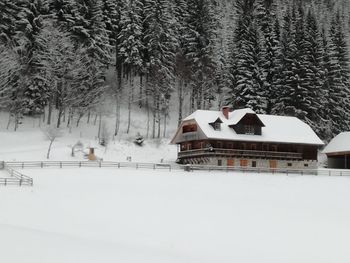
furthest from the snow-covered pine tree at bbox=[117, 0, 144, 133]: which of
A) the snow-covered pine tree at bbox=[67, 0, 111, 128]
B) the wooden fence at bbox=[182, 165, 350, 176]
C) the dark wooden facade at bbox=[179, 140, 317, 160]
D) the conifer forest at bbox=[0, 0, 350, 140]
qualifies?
the wooden fence at bbox=[182, 165, 350, 176]

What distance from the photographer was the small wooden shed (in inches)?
2338

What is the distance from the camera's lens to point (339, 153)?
196 ft

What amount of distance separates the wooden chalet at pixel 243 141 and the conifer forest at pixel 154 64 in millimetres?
8160

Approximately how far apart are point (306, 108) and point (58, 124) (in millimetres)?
34757

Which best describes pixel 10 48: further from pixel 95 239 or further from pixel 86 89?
pixel 95 239

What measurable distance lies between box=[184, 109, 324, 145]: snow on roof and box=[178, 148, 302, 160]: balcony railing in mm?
1509

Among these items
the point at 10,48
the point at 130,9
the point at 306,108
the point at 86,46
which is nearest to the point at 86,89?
the point at 86,46

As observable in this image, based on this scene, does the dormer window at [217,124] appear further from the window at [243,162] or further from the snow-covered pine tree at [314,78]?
the snow-covered pine tree at [314,78]

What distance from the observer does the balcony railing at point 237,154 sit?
168ft

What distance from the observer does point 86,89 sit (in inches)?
2386

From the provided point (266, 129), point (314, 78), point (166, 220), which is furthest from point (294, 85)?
point (166, 220)

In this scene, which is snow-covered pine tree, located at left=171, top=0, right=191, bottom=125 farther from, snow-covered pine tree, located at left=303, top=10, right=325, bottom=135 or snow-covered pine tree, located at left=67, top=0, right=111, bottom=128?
snow-covered pine tree, located at left=303, top=10, right=325, bottom=135

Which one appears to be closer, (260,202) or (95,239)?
(95,239)

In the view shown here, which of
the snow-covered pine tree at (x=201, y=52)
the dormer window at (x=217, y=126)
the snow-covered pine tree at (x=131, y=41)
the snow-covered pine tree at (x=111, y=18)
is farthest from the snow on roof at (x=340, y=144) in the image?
the snow-covered pine tree at (x=111, y=18)
